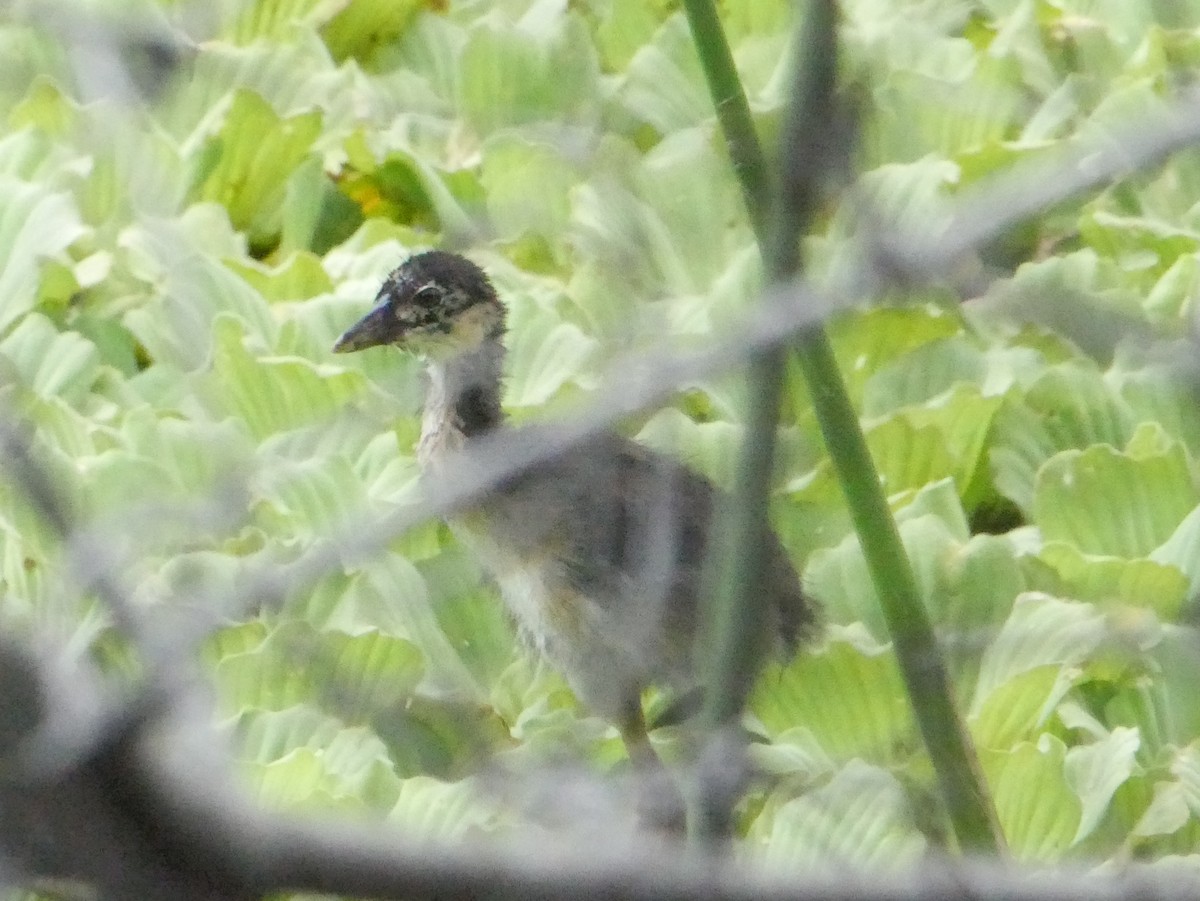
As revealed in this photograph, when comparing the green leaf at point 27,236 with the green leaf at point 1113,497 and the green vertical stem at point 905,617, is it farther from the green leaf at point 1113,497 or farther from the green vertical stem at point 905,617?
the green vertical stem at point 905,617

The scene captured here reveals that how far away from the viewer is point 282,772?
1.94 m

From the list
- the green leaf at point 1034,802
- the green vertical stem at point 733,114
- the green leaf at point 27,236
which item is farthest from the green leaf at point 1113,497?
the green leaf at point 27,236

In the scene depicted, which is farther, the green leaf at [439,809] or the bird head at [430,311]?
the bird head at [430,311]

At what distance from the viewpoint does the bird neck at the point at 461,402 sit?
7.28 feet

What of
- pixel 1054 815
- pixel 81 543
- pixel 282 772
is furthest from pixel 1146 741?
pixel 81 543

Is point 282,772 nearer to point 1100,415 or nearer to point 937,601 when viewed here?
point 937,601

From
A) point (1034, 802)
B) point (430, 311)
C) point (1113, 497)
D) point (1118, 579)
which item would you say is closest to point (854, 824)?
point (1034, 802)

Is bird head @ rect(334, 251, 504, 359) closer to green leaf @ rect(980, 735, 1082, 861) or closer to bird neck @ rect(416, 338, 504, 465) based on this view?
bird neck @ rect(416, 338, 504, 465)

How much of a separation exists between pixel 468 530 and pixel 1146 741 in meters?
0.76

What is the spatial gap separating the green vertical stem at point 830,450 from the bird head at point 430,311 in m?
0.99

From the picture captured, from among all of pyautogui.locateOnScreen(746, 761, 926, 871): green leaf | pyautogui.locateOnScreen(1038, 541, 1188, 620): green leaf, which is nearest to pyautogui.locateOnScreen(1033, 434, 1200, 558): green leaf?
pyautogui.locateOnScreen(1038, 541, 1188, 620): green leaf

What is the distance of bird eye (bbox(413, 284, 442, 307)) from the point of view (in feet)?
7.39

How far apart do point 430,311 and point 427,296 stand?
19mm

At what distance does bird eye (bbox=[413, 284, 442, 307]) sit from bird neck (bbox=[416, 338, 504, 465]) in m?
0.07
